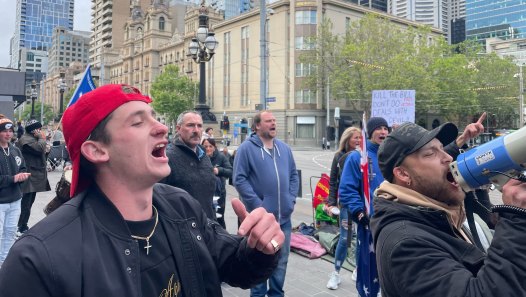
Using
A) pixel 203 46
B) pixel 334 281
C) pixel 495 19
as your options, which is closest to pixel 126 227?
pixel 334 281

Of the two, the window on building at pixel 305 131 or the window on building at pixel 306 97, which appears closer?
the window on building at pixel 306 97

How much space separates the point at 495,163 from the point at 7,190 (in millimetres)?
6133

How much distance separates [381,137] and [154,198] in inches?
129

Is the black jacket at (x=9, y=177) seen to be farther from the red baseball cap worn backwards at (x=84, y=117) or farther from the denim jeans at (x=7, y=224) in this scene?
the red baseball cap worn backwards at (x=84, y=117)

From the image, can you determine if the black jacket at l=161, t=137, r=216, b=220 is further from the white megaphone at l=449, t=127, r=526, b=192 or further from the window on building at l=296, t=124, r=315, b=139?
the window on building at l=296, t=124, r=315, b=139

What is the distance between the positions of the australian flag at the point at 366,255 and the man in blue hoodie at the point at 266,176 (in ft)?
2.81

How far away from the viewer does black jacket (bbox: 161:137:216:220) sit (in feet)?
13.6

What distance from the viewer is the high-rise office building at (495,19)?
12544 cm

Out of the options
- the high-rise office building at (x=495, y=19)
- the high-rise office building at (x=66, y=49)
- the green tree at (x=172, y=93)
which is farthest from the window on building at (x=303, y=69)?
the high-rise office building at (x=66, y=49)

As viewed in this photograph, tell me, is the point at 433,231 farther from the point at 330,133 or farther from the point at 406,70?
the point at 330,133

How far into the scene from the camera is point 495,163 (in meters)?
1.75

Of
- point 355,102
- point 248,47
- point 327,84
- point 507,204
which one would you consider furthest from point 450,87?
point 507,204

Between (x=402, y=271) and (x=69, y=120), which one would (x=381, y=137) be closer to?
(x=402, y=271)

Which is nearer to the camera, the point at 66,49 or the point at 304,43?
the point at 304,43
